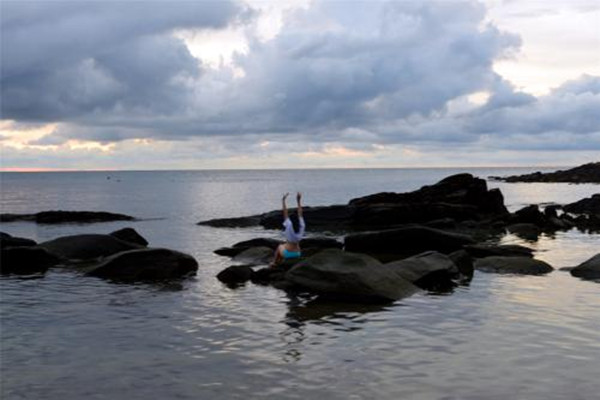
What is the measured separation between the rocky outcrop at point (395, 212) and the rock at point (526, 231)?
606 centimetres

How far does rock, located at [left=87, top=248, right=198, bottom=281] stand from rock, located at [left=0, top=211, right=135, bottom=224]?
113ft

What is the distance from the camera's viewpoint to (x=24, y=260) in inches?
1120

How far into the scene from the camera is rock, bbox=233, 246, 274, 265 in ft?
99.8

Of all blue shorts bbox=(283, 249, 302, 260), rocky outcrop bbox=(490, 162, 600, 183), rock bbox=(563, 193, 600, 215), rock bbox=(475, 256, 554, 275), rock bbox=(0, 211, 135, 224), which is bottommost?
rock bbox=(0, 211, 135, 224)

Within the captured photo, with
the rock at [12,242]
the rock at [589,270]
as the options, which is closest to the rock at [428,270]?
the rock at [589,270]

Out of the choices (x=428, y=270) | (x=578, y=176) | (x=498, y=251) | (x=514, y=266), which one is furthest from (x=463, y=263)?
(x=578, y=176)

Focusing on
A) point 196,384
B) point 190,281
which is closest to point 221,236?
point 190,281

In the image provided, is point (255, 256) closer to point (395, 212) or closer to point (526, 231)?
point (526, 231)

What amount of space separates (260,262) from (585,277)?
45.3 ft

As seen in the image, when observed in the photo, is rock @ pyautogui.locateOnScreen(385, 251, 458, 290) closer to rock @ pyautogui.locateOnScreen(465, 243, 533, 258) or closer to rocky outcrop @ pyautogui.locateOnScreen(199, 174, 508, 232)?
rock @ pyautogui.locateOnScreen(465, 243, 533, 258)

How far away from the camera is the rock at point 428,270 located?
23.1m

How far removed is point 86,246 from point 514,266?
19.8m

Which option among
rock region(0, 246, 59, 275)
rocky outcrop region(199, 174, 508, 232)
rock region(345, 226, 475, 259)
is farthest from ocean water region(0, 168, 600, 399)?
rocky outcrop region(199, 174, 508, 232)

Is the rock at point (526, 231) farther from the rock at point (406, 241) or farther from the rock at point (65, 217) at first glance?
the rock at point (65, 217)
